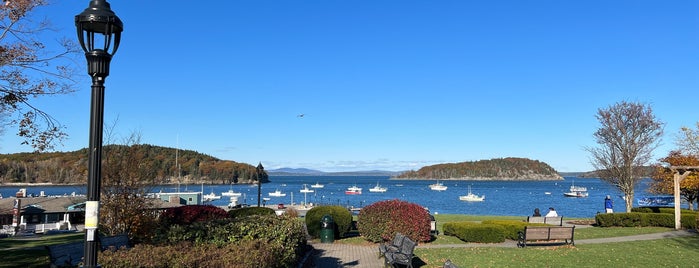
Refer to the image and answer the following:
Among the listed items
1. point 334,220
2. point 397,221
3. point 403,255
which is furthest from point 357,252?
point 403,255

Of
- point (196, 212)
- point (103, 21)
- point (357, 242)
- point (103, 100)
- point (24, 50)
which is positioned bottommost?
point (357, 242)

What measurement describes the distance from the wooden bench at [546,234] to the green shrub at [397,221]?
3215 millimetres

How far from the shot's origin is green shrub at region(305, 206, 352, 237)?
18281mm

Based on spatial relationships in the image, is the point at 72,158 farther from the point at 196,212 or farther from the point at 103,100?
the point at 103,100

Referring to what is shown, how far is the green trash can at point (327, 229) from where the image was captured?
1750 cm

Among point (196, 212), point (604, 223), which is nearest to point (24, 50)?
point (196, 212)

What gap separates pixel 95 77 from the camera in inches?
187

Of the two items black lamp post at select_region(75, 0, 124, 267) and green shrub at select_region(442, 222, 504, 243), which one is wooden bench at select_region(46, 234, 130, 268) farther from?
green shrub at select_region(442, 222, 504, 243)

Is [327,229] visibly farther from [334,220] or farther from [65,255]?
[65,255]

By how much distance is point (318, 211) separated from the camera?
18547mm

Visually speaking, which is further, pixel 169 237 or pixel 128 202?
pixel 128 202

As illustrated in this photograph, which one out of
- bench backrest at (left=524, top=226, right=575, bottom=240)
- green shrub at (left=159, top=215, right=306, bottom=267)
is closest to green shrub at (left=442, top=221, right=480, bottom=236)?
bench backrest at (left=524, top=226, right=575, bottom=240)

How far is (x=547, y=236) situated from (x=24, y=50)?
47.6 feet

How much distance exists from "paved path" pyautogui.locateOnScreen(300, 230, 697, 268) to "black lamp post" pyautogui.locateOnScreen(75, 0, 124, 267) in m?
7.50
